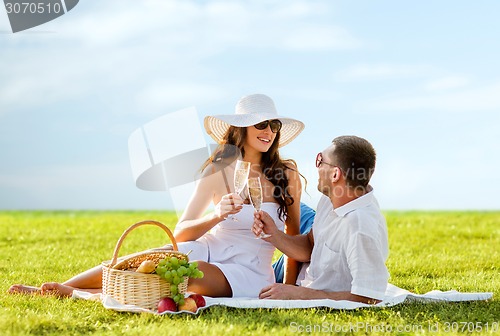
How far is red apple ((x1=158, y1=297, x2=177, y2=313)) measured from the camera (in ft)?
16.3

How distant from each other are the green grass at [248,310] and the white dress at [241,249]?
84 centimetres

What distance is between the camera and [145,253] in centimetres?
524

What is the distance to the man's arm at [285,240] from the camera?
547 cm

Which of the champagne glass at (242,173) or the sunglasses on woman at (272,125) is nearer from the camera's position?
the champagne glass at (242,173)

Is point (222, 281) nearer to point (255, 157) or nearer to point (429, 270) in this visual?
point (255, 157)

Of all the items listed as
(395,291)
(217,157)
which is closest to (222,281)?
(217,157)

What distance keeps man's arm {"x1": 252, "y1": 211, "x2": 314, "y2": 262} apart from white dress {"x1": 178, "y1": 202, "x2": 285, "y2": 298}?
0.26m

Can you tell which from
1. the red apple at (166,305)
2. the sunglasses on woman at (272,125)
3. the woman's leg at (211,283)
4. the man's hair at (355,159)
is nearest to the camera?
the red apple at (166,305)

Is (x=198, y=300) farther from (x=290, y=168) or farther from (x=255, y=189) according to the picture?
(x=290, y=168)

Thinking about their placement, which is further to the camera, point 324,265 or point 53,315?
point 324,265

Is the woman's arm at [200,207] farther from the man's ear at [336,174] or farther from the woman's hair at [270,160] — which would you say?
the man's ear at [336,174]

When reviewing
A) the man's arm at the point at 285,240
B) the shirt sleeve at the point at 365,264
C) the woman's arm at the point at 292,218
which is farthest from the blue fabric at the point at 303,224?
the shirt sleeve at the point at 365,264

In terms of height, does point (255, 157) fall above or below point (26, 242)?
above

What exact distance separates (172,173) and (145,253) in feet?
6.47
